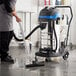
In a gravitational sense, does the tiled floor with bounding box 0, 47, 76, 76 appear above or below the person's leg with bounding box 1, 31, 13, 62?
below

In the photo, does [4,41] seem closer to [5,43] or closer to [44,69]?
[5,43]

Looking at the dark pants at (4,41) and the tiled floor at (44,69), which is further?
the dark pants at (4,41)

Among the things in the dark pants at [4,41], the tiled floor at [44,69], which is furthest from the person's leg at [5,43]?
the tiled floor at [44,69]

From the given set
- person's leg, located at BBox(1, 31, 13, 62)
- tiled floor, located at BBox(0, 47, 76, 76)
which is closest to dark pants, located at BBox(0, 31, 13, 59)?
person's leg, located at BBox(1, 31, 13, 62)

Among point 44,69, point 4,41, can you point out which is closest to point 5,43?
point 4,41

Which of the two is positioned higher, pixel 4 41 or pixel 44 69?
pixel 4 41

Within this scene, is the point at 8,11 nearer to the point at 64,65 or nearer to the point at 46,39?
the point at 46,39

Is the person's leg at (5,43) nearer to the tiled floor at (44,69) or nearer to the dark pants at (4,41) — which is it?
the dark pants at (4,41)

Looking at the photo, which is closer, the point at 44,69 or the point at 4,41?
the point at 44,69

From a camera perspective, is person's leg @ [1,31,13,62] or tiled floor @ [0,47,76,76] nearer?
tiled floor @ [0,47,76,76]

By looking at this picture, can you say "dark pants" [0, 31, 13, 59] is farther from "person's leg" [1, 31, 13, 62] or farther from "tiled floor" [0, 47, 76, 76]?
"tiled floor" [0, 47, 76, 76]

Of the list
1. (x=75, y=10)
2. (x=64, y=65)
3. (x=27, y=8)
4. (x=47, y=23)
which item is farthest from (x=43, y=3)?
(x=64, y=65)

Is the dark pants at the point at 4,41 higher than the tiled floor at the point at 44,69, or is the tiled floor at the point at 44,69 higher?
the dark pants at the point at 4,41

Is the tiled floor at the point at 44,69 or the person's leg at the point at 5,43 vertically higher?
the person's leg at the point at 5,43
